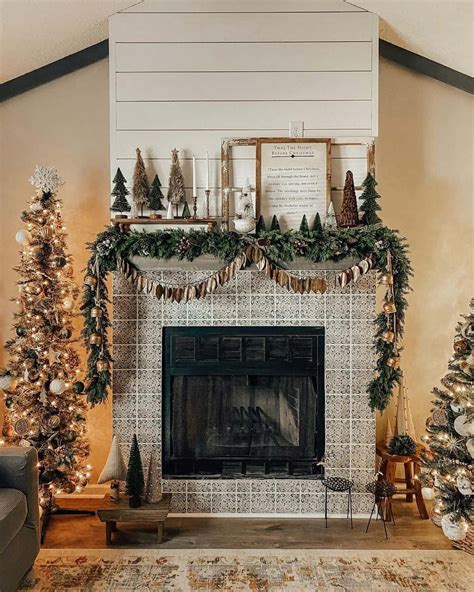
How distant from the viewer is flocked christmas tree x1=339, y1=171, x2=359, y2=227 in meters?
3.38

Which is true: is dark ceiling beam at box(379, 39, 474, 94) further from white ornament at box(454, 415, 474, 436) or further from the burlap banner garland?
white ornament at box(454, 415, 474, 436)

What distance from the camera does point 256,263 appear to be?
3.35 metres

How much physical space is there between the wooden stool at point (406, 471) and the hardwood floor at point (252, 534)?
0.38 ft

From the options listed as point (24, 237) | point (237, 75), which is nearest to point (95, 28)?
point (237, 75)

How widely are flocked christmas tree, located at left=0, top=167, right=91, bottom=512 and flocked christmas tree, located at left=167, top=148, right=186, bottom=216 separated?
2.56 feet

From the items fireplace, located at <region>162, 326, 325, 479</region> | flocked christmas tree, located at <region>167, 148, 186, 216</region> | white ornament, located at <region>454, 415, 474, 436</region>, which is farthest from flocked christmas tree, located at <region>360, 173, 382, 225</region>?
white ornament, located at <region>454, 415, 474, 436</region>

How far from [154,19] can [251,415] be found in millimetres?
2769

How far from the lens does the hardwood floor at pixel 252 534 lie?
3.21 meters

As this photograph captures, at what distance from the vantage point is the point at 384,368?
11.0 feet

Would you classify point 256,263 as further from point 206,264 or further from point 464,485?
point 464,485

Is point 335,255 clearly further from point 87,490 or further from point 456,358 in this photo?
point 87,490

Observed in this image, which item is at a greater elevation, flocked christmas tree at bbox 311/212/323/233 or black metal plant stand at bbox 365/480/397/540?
flocked christmas tree at bbox 311/212/323/233

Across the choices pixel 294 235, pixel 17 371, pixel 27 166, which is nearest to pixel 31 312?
pixel 17 371

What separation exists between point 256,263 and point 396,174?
1.46 meters
